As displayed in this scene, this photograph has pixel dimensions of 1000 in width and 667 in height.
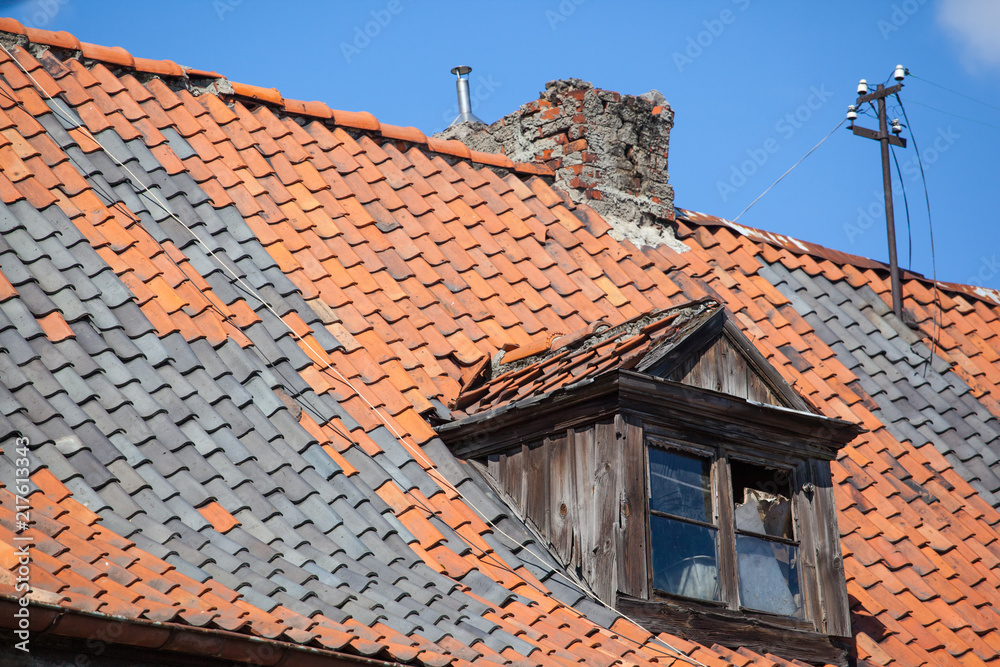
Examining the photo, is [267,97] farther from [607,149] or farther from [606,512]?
[606,512]

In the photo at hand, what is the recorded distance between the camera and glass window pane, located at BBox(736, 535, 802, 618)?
653 centimetres

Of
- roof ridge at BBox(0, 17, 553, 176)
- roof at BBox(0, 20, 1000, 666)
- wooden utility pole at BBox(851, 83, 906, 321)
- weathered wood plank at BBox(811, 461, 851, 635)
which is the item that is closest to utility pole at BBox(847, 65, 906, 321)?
wooden utility pole at BBox(851, 83, 906, 321)

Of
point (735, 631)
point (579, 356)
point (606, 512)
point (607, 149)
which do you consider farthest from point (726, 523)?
point (607, 149)

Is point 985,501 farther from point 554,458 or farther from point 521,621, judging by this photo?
point 521,621

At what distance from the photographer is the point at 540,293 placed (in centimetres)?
854

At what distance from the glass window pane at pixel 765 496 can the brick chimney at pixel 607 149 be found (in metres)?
3.15

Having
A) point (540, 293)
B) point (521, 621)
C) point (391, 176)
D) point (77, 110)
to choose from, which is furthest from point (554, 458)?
point (77, 110)

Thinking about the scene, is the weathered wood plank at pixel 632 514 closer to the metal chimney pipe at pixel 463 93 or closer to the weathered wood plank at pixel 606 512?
the weathered wood plank at pixel 606 512

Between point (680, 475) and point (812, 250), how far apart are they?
4.94 metres

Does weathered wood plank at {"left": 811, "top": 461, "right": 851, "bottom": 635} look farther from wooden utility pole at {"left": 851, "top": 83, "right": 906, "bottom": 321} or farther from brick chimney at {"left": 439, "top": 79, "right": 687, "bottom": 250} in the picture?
wooden utility pole at {"left": 851, "top": 83, "right": 906, "bottom": 321}

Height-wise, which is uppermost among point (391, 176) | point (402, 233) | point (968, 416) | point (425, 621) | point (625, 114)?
point (625, 114)

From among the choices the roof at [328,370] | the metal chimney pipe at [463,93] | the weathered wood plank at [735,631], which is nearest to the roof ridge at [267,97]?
the roof at [328,370]

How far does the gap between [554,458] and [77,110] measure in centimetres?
419

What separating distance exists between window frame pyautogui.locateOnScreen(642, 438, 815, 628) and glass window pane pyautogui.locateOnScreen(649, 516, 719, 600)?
0.12 ft
